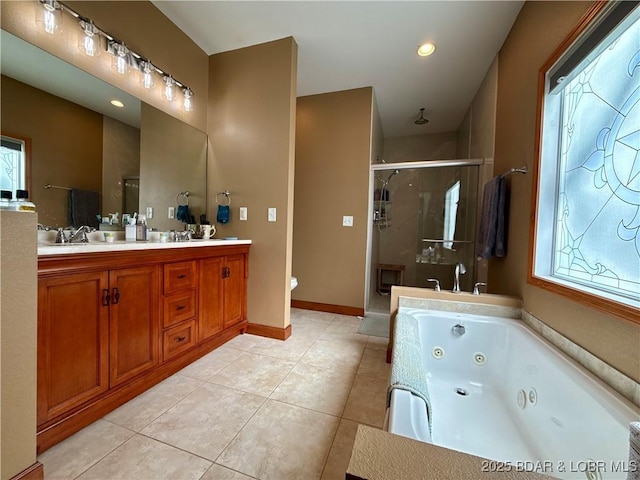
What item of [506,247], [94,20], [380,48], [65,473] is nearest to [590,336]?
[506,247]

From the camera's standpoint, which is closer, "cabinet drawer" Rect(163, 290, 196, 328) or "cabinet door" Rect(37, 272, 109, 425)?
"cabinet door" Rect(37, 272, 109, 425)

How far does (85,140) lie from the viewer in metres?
1.57

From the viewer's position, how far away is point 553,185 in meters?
1.43

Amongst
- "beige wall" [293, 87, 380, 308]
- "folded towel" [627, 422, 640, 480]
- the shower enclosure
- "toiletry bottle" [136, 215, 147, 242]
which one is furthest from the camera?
the shower enclosure

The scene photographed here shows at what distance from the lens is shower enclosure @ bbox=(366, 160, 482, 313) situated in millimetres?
3066

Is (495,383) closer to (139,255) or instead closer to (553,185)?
(553,185)

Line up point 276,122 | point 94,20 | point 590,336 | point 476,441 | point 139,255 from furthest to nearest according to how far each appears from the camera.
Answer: point 276,122 → point 94,20 → point 139,255 → point 476,441 → point 590,336

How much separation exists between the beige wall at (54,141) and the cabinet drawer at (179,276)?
65cm

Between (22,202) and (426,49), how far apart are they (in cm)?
310

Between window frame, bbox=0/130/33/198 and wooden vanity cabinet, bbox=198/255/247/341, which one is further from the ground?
window frame, bbox=0/130/33/198

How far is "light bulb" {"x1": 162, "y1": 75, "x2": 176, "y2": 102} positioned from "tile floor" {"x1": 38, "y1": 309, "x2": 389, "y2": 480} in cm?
214

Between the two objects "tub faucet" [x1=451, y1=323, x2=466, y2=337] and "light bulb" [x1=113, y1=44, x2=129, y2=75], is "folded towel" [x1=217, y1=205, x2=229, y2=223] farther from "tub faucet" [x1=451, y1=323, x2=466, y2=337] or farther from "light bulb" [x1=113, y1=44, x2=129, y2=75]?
"tub faucet" [x1=451, y1=323, x2=466, y2=337]

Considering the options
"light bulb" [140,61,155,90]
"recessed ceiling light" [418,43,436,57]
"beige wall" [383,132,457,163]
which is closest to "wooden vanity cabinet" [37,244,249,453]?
"light bulb" [140,61,155,90]

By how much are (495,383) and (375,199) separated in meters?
2.25
